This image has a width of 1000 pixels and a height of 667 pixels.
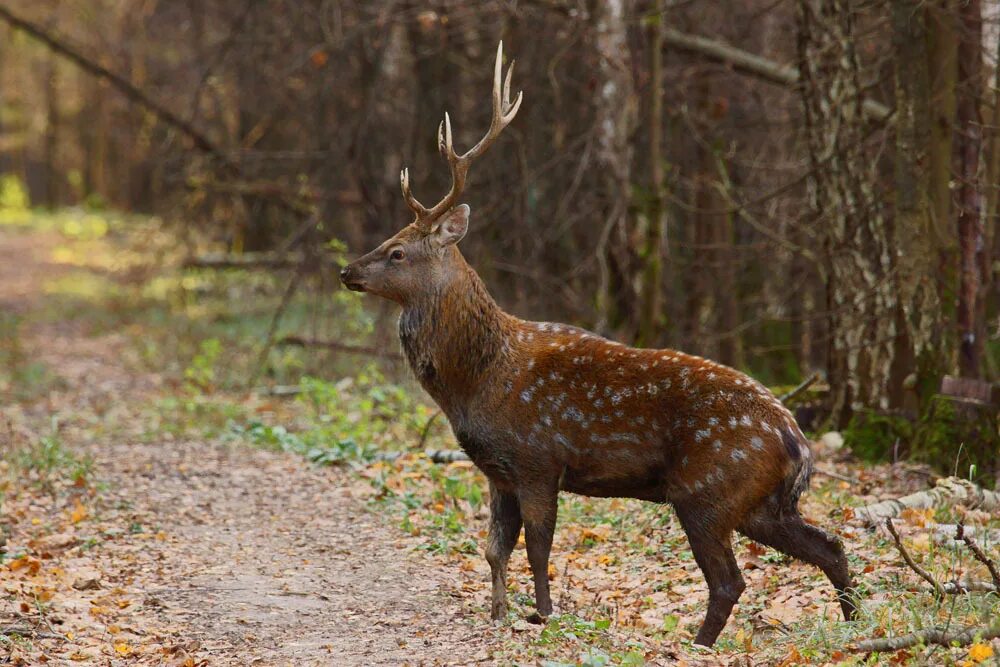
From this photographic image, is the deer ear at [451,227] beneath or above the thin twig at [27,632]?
above

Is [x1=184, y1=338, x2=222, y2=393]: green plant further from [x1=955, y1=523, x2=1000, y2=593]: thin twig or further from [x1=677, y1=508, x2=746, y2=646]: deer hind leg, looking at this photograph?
[x1=955, y1=523, x2=1000, y2=593]: thin twig

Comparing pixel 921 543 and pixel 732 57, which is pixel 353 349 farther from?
pixel 921 543

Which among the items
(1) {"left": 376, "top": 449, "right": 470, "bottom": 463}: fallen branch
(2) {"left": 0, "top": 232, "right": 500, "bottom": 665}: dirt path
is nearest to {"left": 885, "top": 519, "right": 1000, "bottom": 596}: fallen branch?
(2) {"left": 0, "top": 232, "right": 500, "bottom": 665}: dirt path

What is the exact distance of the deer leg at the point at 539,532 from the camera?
675cm

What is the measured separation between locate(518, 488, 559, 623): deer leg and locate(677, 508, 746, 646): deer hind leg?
87cm

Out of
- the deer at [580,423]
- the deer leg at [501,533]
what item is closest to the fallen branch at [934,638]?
the deer at [580,423]

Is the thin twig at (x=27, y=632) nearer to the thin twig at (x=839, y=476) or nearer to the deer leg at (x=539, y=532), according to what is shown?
the deer leg at (x=539, y=532)

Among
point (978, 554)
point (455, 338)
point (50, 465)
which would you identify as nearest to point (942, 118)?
point (455, 338)

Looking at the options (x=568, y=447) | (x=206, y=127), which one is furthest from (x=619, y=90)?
(x=206, y=127)

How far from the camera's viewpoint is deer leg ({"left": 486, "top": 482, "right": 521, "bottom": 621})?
6816 mm

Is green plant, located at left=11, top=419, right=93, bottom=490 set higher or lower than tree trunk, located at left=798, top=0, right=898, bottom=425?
lower

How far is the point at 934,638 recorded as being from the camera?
5398mm

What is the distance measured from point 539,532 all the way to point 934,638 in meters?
2.25

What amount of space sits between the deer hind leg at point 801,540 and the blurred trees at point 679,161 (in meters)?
3.57
